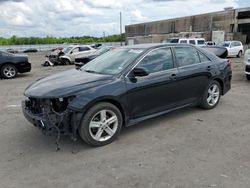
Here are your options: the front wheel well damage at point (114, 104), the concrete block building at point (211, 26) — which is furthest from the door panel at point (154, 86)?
the concrete block building at point (211, 26)

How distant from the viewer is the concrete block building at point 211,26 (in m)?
41.2

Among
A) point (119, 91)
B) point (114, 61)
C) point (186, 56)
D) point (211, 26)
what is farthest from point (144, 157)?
point (211, 26)

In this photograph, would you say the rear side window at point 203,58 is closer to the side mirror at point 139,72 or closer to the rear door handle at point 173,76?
the rear door handle at point 173,76

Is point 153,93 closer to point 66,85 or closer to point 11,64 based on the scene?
point 66,85

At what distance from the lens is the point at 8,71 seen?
40.5 ft

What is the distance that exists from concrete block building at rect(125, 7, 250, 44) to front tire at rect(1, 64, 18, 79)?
31044 mm

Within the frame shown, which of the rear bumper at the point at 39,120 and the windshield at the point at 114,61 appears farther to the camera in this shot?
the windshield at the point at 114,61

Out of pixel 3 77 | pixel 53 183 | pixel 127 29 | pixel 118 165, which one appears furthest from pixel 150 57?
pixel 127 29

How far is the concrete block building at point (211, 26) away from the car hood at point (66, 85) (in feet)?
118

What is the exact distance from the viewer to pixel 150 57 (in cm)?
488

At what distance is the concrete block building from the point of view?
41.2 m

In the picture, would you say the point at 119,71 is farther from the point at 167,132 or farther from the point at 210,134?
the point at 210,134

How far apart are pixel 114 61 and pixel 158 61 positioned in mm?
826

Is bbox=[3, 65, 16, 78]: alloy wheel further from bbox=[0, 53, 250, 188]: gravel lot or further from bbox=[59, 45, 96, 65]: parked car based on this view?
bbox=[59, 45, 96, 65]: parked car
